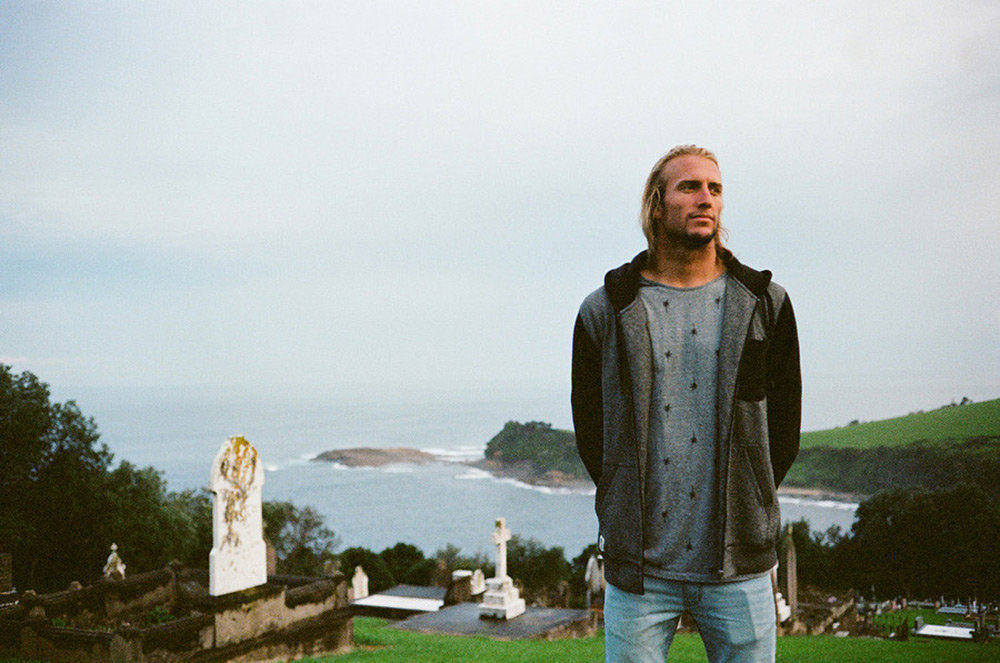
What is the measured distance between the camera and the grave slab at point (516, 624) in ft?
48.4

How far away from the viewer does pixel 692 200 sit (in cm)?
265

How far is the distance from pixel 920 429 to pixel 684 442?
31.4 metres

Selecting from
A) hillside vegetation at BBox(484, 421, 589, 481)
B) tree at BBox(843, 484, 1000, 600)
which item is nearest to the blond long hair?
tree at BBox(843, 484, 1000, 600)

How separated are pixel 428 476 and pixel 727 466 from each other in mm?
103436

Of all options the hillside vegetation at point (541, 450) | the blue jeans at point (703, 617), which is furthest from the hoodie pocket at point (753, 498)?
the hillside vegetation at point (541, 450)

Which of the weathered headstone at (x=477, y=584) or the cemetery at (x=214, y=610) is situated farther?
the weathered headstone at (x=477, y=584)

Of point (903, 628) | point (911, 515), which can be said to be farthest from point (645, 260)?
point (911, 515)

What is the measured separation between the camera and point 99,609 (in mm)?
12211

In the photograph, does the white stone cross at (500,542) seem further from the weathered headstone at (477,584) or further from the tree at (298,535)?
the tree at (298,535)

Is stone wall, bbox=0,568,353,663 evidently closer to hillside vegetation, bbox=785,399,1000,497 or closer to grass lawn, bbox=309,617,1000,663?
grass lawn, bbox=309,617,1000,663

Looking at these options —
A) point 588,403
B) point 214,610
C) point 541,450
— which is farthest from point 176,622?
point 541,450

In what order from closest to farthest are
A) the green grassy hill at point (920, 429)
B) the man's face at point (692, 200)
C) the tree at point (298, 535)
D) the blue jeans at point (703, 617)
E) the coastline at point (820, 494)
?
the blue jeans at point (703, 617) < the man's face at point (692, 200) < the green grassy hill at point (920, 429) < the tree at point (298, 535) < the coastline at point (820, 494)

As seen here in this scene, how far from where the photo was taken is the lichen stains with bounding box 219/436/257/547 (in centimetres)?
1030

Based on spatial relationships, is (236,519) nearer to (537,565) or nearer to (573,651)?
(573,651)
